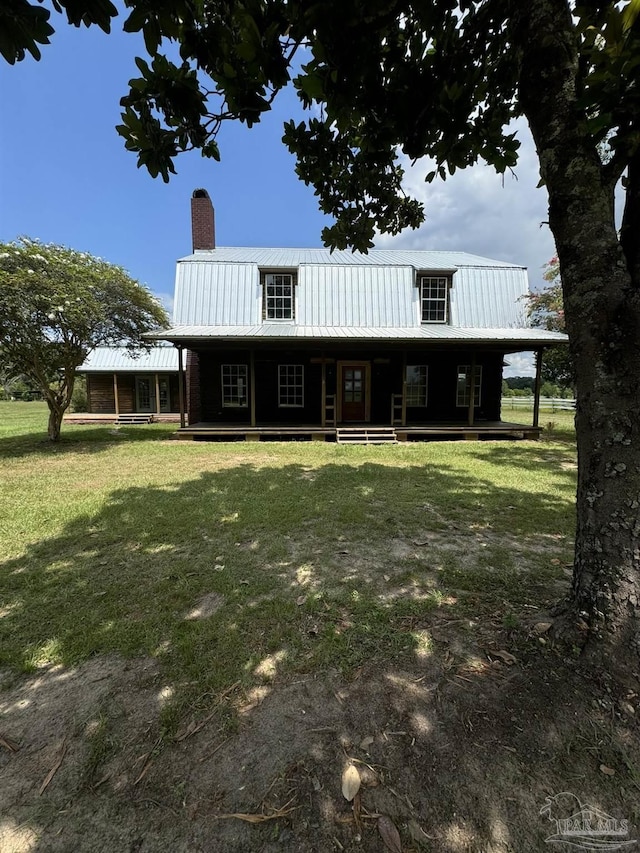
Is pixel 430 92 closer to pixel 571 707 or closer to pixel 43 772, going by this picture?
pixel 571 707

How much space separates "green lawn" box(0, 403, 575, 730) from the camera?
2559 mm

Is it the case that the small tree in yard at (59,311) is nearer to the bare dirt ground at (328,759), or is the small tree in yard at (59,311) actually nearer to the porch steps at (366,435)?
the porch steps at (366,435)

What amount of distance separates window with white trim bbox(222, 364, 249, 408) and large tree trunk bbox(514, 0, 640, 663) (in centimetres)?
1226

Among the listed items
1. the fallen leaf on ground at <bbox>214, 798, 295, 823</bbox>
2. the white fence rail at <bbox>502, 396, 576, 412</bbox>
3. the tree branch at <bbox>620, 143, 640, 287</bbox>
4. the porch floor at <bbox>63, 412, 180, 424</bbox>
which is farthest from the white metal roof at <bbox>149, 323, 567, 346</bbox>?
the white fence rail at <bbox>502, 396, 576, 412</bbox>

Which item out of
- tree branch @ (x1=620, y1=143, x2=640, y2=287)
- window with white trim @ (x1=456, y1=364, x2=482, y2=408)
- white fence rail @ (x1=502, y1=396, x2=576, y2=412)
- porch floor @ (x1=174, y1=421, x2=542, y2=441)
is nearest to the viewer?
tree branch @ (x1=620, y1=143, x2=640, y2=287)

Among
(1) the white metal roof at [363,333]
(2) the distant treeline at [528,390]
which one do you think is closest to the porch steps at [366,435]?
(1) the white metal roof at [363,333]

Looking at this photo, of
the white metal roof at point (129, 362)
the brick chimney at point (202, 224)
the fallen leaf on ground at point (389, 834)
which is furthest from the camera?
the white metal roof at point (129, 362)

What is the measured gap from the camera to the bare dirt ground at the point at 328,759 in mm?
1468

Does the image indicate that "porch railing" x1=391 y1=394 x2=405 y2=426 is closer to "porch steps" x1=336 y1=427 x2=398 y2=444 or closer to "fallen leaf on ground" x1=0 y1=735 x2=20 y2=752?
"porch steps" x1=336 y1=427 x2=398 y2=444

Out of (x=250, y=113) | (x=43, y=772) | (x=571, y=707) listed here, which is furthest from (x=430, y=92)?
(x=43, y=772)

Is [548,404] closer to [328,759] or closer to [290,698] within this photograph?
[290,698]

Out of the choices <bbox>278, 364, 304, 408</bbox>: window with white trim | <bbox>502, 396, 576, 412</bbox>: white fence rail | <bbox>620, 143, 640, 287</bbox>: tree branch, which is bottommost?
<bbox>502, 396, 576, 412</bbox>: white fence rail

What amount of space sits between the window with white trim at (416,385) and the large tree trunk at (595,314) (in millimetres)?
12141

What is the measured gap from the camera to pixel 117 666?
2.40m
